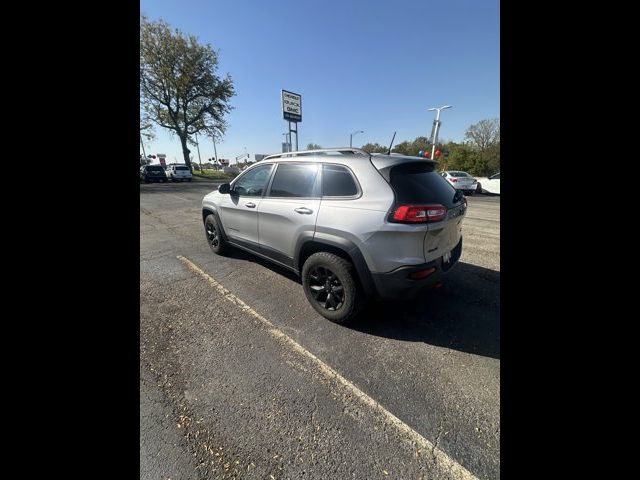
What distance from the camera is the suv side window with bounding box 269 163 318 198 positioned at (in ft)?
10.5

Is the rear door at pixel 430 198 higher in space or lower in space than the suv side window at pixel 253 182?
lower

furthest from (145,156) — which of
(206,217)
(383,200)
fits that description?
(383,200)

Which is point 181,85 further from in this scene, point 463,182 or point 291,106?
point 463,182

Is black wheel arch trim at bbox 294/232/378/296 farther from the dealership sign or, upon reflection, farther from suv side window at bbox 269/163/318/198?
the dealership sign

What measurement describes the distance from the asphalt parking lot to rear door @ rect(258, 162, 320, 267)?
0.62 metres

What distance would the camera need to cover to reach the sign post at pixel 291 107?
2834 cm

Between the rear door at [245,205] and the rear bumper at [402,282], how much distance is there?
6.52ft

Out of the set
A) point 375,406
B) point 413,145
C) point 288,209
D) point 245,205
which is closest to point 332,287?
point 288,209

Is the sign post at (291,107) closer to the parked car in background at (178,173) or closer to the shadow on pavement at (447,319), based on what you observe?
the parked car in background at (178,173)

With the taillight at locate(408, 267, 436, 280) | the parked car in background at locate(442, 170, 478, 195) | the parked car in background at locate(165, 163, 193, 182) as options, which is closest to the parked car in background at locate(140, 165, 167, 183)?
the parked car in background at locate(165, 163, 193, 182)

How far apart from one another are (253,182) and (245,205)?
35 cm

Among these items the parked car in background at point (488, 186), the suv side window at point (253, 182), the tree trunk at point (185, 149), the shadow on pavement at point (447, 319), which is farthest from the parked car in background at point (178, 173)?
the shadow on pavement at point (447, 319)

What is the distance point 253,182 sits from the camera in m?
4.11

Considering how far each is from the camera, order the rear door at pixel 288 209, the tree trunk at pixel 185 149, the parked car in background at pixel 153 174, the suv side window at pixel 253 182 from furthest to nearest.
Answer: the tree trunk at pixel 185 149 < the parked car in background at pixel 153 174 < the suv side window at pixel 253 182 < the rear door at pixel 288 209
